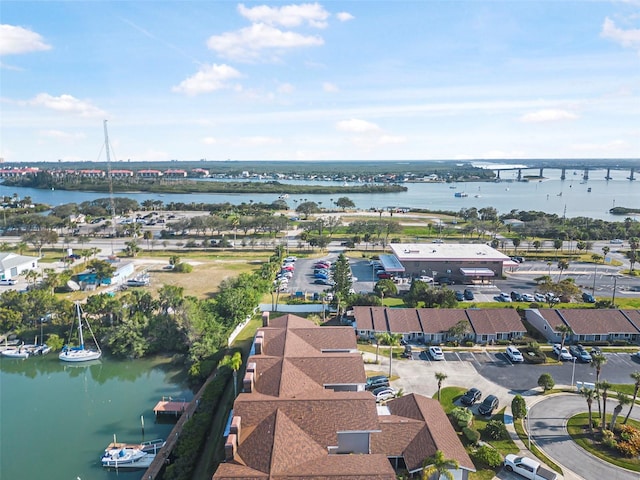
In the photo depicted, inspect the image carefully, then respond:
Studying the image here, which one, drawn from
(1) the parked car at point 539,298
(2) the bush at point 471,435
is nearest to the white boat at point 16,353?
(2) the bush at point 471,435

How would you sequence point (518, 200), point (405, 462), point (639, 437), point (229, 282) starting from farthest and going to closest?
1. point (518, 200)
2. point (229, 282)
3. point (639, 437)
4. point (405, 462)

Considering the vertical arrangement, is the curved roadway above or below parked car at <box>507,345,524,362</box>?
below

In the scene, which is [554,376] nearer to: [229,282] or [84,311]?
[229,282]

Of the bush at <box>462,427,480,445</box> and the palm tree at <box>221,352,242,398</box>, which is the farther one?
the palm tree at <box>221,352,242,398</box>

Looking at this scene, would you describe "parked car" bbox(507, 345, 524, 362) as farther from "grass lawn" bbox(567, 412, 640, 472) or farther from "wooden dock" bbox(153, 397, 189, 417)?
"wooden dock" bbox(153, 397, 189, 417)

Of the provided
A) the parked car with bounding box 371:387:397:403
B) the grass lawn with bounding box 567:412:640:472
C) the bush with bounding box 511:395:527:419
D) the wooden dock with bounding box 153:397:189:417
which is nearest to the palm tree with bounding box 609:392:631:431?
the grass lawn with bounding box 567:412:640:472

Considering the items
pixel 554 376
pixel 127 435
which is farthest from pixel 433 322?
pixel 127 435

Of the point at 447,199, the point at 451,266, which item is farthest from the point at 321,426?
the point at 447,199
